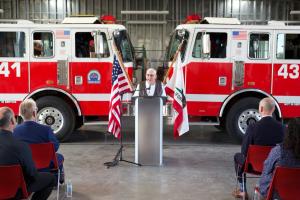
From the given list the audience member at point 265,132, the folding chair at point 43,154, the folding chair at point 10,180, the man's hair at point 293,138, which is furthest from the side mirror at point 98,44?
the man's hair at point 293,138

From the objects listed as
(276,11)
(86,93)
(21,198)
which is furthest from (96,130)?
(276,11)

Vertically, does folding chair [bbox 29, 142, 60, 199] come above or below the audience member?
below

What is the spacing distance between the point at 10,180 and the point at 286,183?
2236 millimetres

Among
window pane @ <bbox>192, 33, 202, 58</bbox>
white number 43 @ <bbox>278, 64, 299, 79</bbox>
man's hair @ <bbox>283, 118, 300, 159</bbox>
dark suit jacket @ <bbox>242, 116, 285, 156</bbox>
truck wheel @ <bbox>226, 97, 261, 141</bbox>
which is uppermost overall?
window pane @ <bbox>192, 33, 202, 58</bbox>

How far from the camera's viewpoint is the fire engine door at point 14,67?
26.9ft

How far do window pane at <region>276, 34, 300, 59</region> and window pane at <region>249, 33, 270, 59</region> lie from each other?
0.82 feet

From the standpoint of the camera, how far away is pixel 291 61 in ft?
26.8

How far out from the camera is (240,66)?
26.8 feet

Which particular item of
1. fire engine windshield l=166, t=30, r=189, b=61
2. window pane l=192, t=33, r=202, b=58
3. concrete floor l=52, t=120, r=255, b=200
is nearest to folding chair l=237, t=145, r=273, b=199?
concrete floor l=52, t=120, r=255, b=200

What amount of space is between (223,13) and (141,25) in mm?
3370

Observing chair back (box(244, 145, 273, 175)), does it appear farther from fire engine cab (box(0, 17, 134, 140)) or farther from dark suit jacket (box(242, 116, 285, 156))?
fire engine cab (box(0, 17, 134, 140))

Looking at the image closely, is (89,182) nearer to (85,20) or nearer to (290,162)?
(290,162)

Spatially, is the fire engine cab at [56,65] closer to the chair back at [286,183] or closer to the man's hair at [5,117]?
the man's hair at [5,117]

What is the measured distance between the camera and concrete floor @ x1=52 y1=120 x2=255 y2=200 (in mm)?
5371
